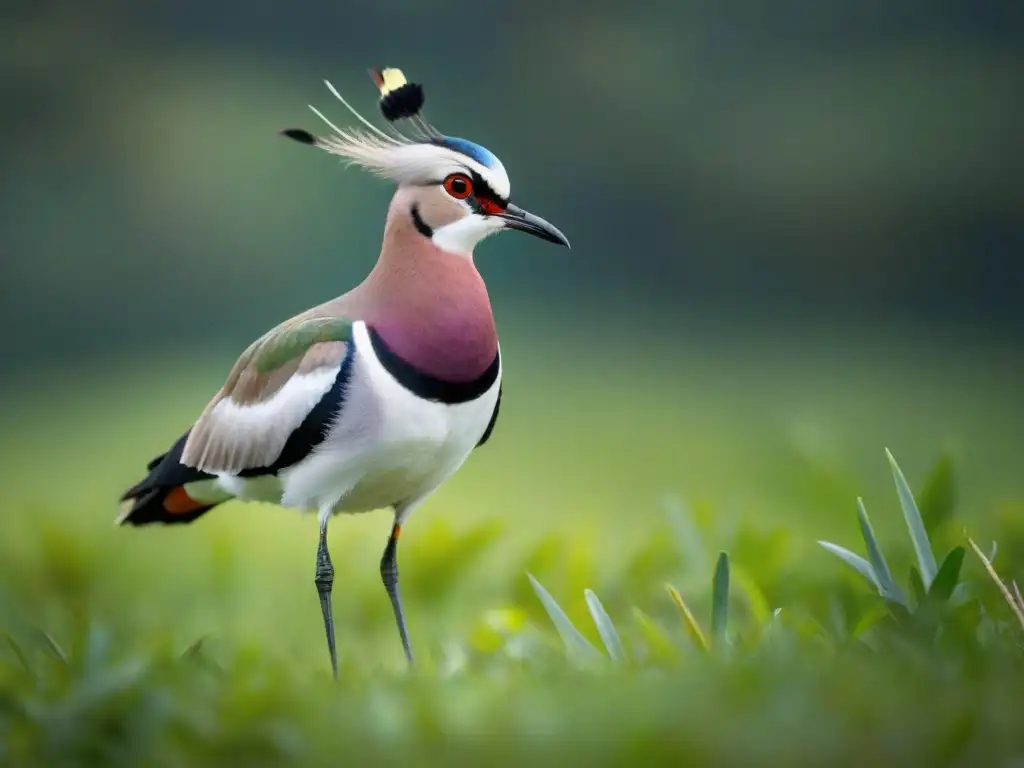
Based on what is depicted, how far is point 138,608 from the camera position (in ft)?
9.89

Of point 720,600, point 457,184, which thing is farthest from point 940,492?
point 457,184

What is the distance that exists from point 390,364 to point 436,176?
35 centimetres

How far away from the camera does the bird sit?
2.15 m

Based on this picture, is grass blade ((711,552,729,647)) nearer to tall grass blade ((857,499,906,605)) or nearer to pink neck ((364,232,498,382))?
tall grass blade ((857,499,906,605))

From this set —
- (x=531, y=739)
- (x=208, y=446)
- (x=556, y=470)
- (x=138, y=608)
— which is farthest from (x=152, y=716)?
(x=556, y=470)

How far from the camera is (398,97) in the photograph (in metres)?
2.29

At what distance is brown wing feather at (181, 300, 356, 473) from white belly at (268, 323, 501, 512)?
0.06m

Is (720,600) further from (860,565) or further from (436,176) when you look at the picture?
(436,176)

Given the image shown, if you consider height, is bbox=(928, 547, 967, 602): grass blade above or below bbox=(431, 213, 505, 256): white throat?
below

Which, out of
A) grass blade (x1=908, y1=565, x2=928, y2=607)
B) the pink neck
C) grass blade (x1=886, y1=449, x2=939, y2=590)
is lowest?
grass blade (x1=908, y1=565, x2=928, y2=607)

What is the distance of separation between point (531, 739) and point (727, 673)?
0.30 m

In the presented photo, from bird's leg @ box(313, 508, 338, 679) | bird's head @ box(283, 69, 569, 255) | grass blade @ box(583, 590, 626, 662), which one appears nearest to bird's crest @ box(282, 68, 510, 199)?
bird's head @ box(283, 69, 569, 255)

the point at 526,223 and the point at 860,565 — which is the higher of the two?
the point at 526,223

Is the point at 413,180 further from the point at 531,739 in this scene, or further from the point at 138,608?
the point at 138,608
